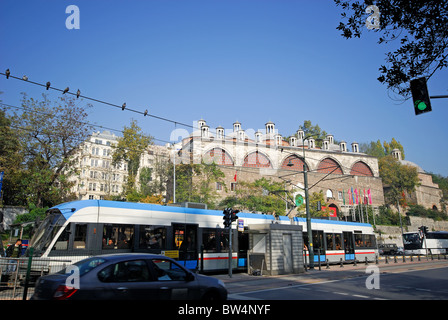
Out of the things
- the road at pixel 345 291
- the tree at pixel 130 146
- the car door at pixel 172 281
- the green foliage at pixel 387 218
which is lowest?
the road at pixel 345 291

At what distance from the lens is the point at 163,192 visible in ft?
180

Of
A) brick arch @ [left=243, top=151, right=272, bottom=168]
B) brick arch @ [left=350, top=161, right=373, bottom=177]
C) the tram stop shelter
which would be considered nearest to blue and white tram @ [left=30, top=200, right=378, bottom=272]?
the tram stop shelter

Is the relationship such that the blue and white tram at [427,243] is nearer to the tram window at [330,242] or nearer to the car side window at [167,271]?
the tram window at [330,242]

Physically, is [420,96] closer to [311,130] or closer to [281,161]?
[281,161]

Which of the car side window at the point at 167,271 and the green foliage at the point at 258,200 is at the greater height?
the green foliage at the point at 258,200

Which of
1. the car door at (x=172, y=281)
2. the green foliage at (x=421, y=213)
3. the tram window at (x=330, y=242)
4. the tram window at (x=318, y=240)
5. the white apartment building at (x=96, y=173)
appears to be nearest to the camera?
the car door at (x=172, y=281)

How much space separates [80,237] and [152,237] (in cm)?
302

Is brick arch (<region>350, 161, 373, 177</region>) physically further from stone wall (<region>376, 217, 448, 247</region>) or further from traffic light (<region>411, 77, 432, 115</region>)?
traffic light (<region>411, 77, 432, 115</region>)

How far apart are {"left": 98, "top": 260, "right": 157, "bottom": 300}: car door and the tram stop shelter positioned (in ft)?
37.4

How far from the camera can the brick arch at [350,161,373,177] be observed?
78.2 m

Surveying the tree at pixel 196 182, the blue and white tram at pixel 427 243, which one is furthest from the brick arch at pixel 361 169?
the tree at pixel 196 182

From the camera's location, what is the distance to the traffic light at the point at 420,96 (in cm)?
730
